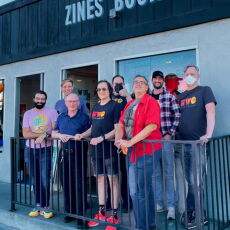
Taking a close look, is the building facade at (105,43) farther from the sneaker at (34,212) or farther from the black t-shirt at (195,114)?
the sneaker at (34,212)

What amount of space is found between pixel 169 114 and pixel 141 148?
859 mm

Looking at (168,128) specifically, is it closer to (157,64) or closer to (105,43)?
(157,64)

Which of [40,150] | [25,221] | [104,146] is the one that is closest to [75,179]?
[104,146]

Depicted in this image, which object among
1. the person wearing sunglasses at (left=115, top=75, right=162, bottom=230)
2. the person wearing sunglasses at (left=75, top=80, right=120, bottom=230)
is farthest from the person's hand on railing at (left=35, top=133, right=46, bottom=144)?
the person wearing sunglasses at (left=115, top=75, right=162, bottom=230)

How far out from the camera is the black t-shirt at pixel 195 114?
348 cm

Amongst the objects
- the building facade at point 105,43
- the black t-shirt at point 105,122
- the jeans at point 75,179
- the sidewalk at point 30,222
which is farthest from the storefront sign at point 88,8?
the sidewalk at point 30,222

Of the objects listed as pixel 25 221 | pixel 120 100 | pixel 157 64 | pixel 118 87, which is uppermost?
pixel 157 64

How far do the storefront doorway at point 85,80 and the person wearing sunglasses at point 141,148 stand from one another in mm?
2955

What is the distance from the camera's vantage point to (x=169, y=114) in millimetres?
3693

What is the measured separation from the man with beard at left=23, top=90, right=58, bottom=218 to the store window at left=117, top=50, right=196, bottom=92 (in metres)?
1.68

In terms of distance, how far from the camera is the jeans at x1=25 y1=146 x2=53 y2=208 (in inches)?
159

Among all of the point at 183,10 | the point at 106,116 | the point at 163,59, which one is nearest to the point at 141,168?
the point at 106,116

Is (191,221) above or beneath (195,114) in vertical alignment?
beneath

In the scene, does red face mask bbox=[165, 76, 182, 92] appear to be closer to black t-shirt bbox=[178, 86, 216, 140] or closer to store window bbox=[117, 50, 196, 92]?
store window bbox=[117, 50, 196, 92]
